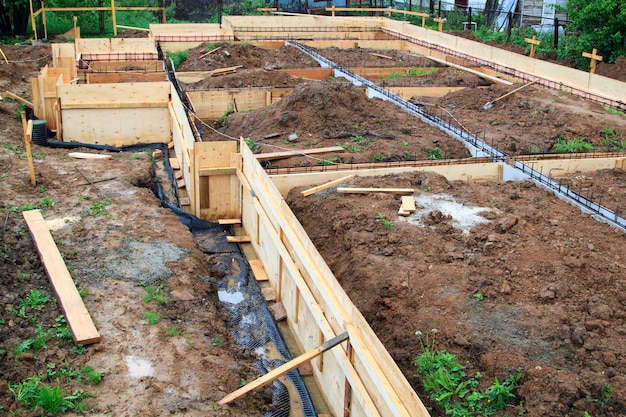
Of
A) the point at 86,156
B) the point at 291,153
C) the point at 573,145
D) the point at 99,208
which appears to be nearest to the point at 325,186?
the point at 291,153

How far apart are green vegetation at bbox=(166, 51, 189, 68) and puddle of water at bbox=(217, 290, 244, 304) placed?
51.5 ft

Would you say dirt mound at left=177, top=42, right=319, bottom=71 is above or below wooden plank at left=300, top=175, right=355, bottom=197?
above

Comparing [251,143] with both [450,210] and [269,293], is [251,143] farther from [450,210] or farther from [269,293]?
[450,210]

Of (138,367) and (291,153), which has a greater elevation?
(291,153)

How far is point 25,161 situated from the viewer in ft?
48.6

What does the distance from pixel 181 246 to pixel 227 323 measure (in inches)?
76.4

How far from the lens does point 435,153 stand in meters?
14.9

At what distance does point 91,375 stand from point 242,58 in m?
19.0

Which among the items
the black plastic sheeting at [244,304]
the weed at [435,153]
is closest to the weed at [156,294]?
the black plastic sheeting at [244,304]

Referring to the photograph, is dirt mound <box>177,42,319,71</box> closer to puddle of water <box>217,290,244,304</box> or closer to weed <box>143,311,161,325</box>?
puddle of water <box>217,290,244,304</box>

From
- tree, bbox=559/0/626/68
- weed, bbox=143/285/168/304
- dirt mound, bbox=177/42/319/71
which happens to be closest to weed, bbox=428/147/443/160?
weed, bbox=143/285/168/304

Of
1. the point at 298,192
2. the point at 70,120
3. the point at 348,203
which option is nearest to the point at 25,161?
the point at 70,120

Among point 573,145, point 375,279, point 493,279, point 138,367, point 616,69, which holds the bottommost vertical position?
point 138,367

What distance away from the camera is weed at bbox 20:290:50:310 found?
9.01 meters
